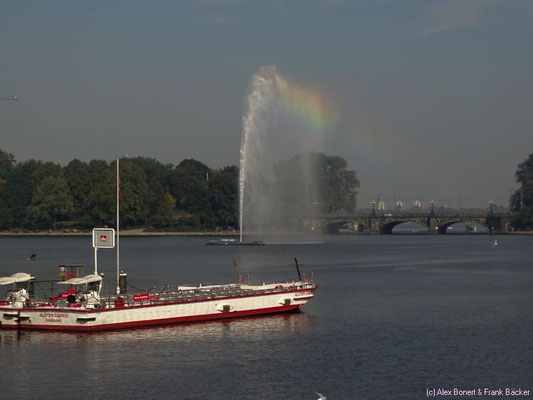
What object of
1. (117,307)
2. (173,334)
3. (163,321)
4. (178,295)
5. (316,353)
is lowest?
(316,353)

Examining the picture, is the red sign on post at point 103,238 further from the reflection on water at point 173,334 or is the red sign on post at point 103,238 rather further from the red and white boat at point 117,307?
the reflection on water at point 173,334

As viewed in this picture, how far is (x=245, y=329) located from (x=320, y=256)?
3515 inches

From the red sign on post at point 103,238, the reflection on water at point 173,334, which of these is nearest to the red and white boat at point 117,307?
the reflection on water at point 173,334

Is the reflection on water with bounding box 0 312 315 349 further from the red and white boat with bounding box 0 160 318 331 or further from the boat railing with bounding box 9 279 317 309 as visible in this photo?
the boat railing with bounding box 9 279 317 309

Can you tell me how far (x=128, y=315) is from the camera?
60000 millimetres

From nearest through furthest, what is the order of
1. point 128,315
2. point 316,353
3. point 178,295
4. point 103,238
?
point 316,353 < point 128,315 < point 103,238 < point 178,295

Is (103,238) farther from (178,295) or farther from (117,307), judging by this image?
(117,307)

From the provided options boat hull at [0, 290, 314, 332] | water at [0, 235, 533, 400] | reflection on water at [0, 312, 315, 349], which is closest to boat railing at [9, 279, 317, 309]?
boat hull at [0, 290, 314, 332]

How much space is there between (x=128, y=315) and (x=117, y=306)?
0.96 m

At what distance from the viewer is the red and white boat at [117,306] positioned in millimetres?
59062

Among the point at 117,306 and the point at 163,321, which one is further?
the point at 163,321

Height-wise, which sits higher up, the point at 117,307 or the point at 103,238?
the point at 103,238

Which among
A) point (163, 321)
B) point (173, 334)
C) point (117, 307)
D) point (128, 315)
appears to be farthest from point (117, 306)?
point (173, 334)

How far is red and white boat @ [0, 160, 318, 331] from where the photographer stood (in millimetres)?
59062
